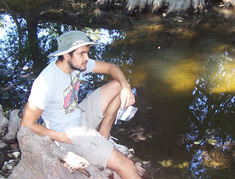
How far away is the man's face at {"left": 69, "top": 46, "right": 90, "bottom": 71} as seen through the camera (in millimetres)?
2463

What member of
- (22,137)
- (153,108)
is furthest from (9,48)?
(22,137)

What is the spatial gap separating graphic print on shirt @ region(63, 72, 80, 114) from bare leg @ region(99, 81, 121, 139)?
0.34 metres

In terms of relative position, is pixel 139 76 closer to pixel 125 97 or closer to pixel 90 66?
pixel 90 66

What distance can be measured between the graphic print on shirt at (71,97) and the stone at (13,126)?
1.14 metres

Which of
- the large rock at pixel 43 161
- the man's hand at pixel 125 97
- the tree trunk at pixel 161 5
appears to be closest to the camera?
the large rock at pixel 43 161

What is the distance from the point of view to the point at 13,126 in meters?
3.41

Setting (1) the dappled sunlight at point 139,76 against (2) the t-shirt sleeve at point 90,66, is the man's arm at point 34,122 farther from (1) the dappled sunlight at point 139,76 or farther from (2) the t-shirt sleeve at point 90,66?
(1) the dappled sunlight at point 139,76

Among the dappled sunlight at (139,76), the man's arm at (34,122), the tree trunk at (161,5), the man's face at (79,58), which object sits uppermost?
the tree trunk at (161,5)

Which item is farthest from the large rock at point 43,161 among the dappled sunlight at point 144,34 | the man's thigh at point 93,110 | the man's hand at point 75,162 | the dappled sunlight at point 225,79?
the dappled sunlight at point 144,34

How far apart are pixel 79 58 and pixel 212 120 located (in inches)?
96.8

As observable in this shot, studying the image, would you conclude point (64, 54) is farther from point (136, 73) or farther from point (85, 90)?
point (136, 73)

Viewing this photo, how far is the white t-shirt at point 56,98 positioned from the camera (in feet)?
7.38

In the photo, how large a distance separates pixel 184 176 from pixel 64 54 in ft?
6.63

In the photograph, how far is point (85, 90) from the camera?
4523 mm
